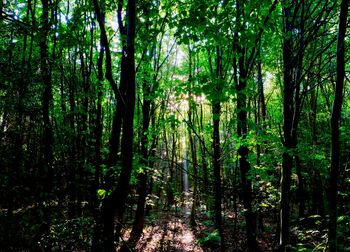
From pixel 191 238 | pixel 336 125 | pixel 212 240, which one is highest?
pixel 336 125

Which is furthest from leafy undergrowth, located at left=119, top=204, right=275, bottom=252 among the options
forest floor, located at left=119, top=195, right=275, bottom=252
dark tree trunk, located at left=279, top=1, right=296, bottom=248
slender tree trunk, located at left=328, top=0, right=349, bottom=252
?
slender tree trunk, located at left=328, top=0, right=349, bottom=252

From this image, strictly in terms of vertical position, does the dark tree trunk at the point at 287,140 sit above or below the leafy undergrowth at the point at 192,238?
above

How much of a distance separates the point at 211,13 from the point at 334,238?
3580 mm

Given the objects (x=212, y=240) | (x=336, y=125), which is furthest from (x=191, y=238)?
(x=336, y=125)

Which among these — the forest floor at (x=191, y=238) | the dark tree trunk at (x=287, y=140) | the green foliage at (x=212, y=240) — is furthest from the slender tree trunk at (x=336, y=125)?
the green foliage at (x=212, y=240)

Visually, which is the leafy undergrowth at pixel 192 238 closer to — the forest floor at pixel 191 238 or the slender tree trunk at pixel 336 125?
the forest floor at pixel 191 238

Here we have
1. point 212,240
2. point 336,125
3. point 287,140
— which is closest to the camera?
point 336,125

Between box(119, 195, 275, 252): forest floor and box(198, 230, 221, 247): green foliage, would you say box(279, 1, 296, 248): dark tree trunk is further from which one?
box(198, 230, 221, 247): green foliage

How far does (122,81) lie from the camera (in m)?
4.54

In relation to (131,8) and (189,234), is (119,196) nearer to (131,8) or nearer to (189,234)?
(131,8)

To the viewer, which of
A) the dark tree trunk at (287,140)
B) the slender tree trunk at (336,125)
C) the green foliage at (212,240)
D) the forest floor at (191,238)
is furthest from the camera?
the green foliage at (212,240)

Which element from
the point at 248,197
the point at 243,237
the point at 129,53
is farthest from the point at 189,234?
the point at 129,53

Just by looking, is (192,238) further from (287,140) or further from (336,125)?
(336,125)

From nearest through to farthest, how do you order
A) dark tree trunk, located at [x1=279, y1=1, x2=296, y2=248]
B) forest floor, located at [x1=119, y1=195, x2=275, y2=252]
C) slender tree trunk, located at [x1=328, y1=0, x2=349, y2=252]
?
slender tree trunk, located at [x1=328, y1=0, x2=349, y2=252], dark tree trunk, located at [x1=279, y1=1, x2=296, y2=248], forest floor, located at [x1=119, y1=195, x2=275, y2=252]
